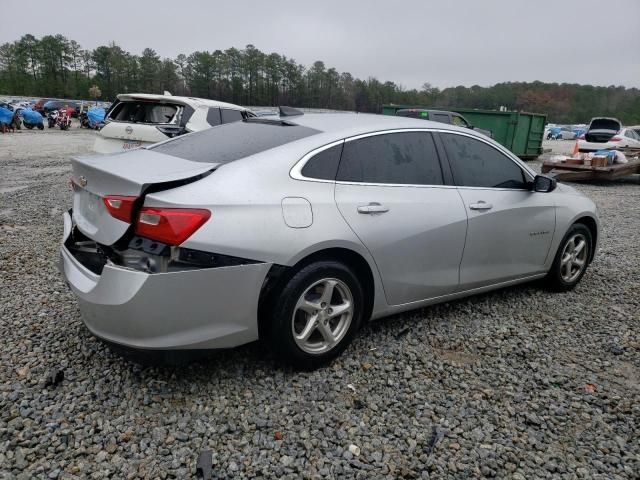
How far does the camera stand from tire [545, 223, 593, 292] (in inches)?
171

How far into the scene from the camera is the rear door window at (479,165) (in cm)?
360

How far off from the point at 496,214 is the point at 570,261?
133cm

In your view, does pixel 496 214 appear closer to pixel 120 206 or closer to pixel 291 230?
pixel 291 230

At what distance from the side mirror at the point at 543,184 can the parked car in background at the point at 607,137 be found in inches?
536

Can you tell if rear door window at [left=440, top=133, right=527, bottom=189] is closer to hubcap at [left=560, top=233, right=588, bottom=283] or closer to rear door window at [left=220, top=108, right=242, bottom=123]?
hubcap at [left=560, top=233, right=588, bottom=283]

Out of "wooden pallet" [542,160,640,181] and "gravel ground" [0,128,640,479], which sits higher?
"wooden pallet" [542,160,640,181]

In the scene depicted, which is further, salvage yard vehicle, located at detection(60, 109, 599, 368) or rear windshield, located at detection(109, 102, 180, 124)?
rear windshield, located at detection(109, 102, 180, 124)

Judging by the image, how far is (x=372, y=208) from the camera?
297 centimetres

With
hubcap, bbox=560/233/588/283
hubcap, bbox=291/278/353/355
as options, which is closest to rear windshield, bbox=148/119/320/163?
hubcap, bbox=291/278/353/355

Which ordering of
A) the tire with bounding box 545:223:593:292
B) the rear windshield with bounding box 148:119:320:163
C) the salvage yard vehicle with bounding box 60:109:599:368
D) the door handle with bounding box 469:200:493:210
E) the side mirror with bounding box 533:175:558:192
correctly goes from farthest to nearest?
the tire with bounding box 545:223:593:292 → the side mirror with bounding box 533:175:558:192 → the door handle with bounding box 469:200:493:210 → the rear windshield with bounding box 148:119:320:163 → the salvage yard vehicle with bounding box 60:109:599:368

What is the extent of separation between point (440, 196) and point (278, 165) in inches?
49.3

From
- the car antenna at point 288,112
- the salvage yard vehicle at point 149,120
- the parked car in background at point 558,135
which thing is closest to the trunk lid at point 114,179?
the car antenna at point 288,112

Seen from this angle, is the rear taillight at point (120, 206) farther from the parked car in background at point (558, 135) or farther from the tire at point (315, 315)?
the parked car in background at point (558, 135)

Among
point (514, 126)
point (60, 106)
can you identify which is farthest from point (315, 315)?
point (60, 106)
